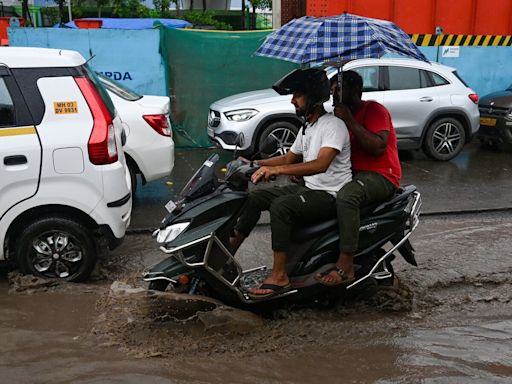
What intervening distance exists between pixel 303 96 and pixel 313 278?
4.19ft

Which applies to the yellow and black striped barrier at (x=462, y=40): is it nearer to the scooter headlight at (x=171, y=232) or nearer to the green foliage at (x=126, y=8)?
the scooter headlight at (x=171, y=232)

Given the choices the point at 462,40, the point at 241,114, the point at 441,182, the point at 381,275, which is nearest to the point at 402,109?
the point at 441,182

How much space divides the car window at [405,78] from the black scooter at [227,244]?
6.03m

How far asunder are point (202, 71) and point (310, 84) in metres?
7.25

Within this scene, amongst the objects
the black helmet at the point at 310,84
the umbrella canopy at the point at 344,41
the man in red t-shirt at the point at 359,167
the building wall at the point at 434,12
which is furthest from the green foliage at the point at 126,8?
the black helmet at the point at 310,84

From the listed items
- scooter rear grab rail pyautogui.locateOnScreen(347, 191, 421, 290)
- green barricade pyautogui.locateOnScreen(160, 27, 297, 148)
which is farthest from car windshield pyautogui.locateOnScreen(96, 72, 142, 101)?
scooter rear grab rail pyautogui.locateOnScreen(347, 191, 421, 290)

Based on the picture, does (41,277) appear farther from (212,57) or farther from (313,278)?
(212,57)

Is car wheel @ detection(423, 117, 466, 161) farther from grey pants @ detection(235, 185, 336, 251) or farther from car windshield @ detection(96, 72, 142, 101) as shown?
grey pants @ detection(235, 185, 336, 251)

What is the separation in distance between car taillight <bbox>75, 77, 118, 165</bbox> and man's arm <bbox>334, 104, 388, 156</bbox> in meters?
1.82

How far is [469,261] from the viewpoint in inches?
225

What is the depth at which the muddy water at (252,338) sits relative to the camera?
3.67 metres

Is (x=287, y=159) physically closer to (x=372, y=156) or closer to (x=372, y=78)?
(x=372, y=156)

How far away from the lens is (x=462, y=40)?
43.3ft

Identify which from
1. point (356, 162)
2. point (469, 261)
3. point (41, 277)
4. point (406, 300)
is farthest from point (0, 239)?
point (469, 261)
